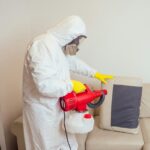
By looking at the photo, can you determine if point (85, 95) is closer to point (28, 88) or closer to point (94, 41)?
point (28, 88)

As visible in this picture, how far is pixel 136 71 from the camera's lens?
2.40m

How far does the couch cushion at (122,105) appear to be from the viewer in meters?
1.99

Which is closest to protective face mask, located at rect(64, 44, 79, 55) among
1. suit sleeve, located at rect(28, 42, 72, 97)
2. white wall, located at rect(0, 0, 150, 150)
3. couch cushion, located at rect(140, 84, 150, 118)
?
suit sleeve, located at rect(28, 42, 72, 97)

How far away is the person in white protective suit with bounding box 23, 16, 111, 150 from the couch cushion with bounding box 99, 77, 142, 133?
1.59 ft

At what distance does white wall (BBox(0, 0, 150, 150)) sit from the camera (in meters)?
2.17

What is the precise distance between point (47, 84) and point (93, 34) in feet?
3.79

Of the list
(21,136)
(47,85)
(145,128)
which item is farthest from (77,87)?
(145,128)

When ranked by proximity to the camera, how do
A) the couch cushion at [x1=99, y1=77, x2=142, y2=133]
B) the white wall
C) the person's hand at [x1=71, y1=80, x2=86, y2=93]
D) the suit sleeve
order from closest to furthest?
the suit sleeve < the person's hand at [x1=71, y1=80, x2=86, y2=93] < the couch cushion at [x1=99, y1=77, x2=142, y2=133] < the white wall

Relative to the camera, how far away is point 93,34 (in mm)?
2383

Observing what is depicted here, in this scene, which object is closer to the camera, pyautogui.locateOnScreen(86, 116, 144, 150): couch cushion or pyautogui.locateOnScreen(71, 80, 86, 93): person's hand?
pyautogui.locateOnScreen(71, 80, 86, 93): person's hand

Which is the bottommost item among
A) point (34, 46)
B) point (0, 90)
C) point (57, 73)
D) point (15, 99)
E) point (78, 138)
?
point (78, 138)

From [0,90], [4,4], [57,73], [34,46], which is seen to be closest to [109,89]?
[57,73]

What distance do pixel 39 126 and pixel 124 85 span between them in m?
0.90

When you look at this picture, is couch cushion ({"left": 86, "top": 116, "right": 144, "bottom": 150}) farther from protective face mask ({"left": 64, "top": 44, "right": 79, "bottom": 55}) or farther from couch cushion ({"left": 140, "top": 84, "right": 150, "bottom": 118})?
protective face mask ({"left": 64, "top": 44, "right": 79, "bottom": 55})
